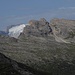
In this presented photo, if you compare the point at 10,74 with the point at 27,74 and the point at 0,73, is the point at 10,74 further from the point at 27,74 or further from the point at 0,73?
the point at 27,74

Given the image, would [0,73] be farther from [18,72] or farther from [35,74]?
[35,74]

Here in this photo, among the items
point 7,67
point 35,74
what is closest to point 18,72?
point 7,67

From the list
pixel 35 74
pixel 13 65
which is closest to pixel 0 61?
pixel 13 65

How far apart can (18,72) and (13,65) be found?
378 centimetres

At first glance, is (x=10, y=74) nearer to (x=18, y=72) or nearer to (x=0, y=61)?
(x=18, y=72)

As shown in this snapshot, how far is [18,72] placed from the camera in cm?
5647

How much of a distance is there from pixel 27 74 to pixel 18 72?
8.09 feet

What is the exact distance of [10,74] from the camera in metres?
53.6

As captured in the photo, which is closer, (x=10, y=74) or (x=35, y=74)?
(x=10, y=74)

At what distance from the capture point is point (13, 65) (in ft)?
197

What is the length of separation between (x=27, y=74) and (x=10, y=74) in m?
Result: 5.43

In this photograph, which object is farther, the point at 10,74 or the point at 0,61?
the point at 0,61

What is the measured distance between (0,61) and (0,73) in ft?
25.0

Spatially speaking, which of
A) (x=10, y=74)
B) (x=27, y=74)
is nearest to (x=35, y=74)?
(x=27, y=74)
